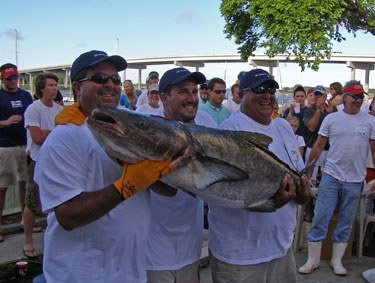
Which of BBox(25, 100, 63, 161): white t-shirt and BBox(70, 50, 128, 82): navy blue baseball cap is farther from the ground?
BBox(70, 50, 128, 82): navy blue baseball cap

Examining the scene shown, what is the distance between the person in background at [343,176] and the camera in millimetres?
4879

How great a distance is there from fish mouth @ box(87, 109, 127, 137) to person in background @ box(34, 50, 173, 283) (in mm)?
187

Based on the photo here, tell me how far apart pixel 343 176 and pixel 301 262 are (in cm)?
150

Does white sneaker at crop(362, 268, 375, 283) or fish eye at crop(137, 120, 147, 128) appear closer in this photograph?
fish eye at crop(137, 120, 147, 128)

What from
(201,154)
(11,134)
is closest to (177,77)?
(201,154)

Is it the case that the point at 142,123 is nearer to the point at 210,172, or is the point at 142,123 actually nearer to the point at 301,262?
the point at 210,172

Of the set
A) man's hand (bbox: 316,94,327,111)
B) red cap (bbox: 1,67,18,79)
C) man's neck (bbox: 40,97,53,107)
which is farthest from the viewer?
man's hand (bbox: 316,94,327,111)

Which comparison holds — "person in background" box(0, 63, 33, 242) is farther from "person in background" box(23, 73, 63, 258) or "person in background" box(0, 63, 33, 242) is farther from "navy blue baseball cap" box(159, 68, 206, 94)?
"navy blue baseball cap" box(159, 68, 206, 94)

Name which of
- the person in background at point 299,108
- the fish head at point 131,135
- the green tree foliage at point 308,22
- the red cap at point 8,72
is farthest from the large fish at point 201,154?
the green tree foliage at point 308,22

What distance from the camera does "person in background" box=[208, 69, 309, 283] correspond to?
8.41 feet

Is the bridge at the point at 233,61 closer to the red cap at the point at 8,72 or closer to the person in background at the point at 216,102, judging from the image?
the person in background at the point at 216,102

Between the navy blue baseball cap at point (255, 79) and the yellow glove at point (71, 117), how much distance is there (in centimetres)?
154

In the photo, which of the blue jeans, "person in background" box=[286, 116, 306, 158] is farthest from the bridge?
the blue jeans

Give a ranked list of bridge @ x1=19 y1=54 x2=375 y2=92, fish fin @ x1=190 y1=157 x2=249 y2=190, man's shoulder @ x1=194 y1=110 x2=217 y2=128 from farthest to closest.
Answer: bridge @ x1=19 y1=54 x2=375 y2=92 → man's shoulder @ x1=194 y1=110 x2=217 y2=128 → fish fin @ x1=190 y1=157 x2=249 y2=190
